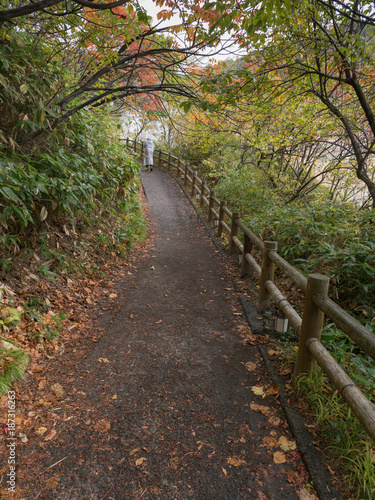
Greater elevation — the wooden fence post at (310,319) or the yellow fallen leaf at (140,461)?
the wooden fence post at (310,319)

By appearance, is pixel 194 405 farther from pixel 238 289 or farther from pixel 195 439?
pixel 238 289

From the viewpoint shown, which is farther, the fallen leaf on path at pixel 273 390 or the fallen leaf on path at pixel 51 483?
the fallen leaf on path at pixel 273 390

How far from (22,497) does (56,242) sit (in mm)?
3128

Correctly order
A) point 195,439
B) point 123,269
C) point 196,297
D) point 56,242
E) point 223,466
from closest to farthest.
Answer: point 223,466, point 195,439, point 56,242, point 196,297, point 123,269

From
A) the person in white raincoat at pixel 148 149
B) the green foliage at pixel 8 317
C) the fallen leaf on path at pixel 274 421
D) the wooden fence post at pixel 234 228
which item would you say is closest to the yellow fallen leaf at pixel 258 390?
the fallen leaf on path at pixel 274 421

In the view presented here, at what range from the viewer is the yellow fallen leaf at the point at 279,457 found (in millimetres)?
2143

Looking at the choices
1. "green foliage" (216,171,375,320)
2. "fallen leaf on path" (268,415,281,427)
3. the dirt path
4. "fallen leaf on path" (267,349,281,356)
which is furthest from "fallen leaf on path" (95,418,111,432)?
"green foliage" (216,171,375,320)

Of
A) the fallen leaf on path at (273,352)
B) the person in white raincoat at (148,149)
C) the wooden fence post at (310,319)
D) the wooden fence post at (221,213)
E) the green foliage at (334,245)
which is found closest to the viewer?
the wooden fence post at (310,319)

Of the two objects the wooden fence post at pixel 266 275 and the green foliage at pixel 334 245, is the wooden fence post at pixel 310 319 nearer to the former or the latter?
the green foliage at pixel 334 245

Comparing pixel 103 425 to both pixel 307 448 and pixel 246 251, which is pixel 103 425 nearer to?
pixel 307 448

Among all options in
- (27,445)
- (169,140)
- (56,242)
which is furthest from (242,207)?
Answer: (169,140)

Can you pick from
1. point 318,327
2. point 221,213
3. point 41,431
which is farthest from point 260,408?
point 221,213

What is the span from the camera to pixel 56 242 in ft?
14.2

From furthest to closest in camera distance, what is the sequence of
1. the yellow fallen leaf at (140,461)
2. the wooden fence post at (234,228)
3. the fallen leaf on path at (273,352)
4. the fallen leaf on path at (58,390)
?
the wooden fence post at (234,228) → the fallen leaf on path at (273,352) → the fallen leaf on path at (58,390) → the yellow fallen leaf at (140,461)
